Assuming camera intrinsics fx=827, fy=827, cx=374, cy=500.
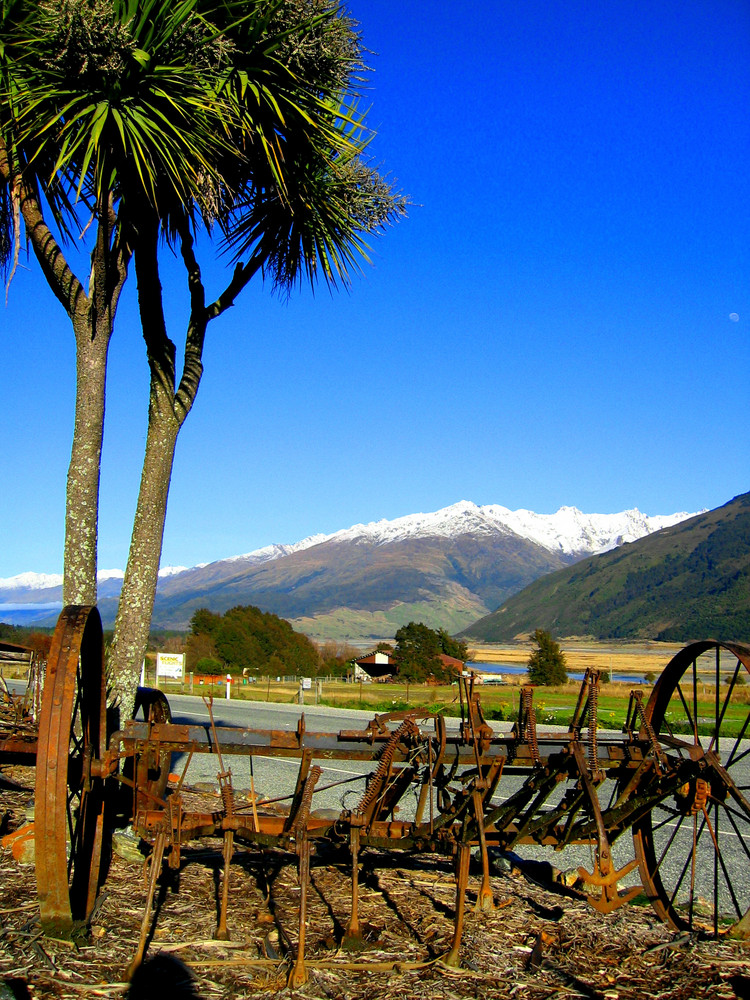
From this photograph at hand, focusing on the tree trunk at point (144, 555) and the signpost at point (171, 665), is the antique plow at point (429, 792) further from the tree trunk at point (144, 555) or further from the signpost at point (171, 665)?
the signpost at point (171, 665)

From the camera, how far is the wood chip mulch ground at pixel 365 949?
4.12 metres

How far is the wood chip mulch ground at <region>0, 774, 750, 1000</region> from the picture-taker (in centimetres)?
412


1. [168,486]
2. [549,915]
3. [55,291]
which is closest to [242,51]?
[55,291]

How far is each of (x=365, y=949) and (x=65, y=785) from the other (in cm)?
189

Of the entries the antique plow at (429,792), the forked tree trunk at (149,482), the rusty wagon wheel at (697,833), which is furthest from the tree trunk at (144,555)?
the rusty wagon wheel at (697,833)

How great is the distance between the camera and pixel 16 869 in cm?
574

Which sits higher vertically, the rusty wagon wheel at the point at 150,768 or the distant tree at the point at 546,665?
the rusty wagon wheel at the point at 150,768

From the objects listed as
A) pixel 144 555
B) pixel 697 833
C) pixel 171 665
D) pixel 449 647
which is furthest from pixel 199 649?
pixel 697 833

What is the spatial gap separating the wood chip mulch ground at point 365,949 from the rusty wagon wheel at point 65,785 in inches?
9.2

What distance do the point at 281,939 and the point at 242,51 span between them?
254 inches

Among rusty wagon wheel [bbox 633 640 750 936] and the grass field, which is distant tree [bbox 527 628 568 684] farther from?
rusty wagon wheel [bbox 633 640 750 936]

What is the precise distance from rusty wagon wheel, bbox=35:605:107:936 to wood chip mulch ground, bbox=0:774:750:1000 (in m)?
0.23

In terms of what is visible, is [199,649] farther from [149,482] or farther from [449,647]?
[149,482]

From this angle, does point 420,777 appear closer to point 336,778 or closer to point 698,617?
A: point 336,778
